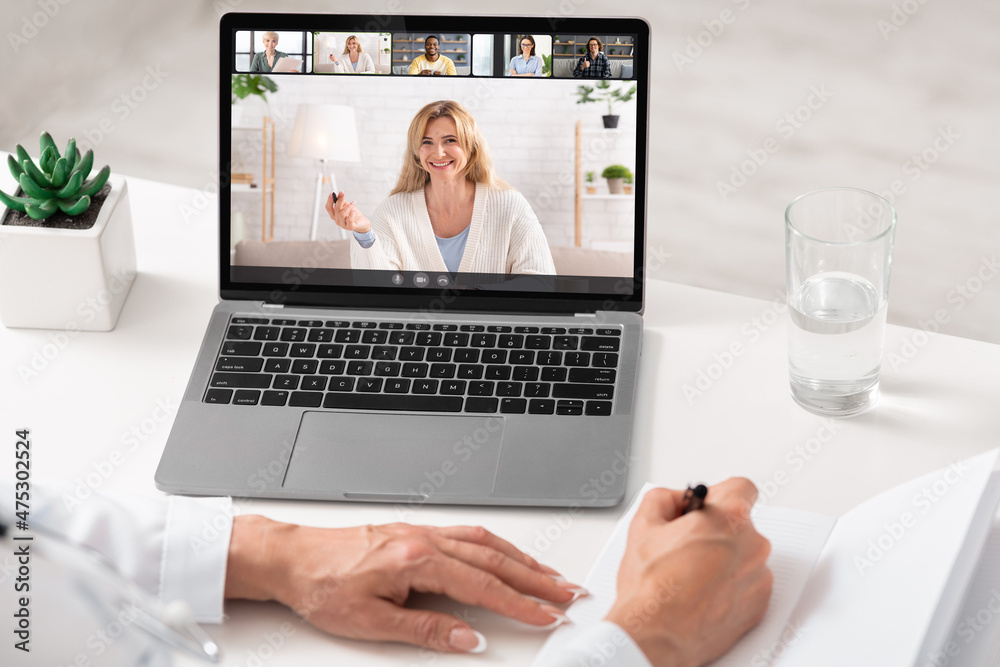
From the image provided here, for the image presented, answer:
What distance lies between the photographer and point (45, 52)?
2662 mm

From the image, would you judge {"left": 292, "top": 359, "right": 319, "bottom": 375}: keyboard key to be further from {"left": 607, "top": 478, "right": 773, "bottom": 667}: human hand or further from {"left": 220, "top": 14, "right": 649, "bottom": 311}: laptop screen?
{"left": 607, "top": 478, "right": 773, "bottom": 667}: human hand

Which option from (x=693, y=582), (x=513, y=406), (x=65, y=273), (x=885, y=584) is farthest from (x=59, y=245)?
(x=885, y=584)

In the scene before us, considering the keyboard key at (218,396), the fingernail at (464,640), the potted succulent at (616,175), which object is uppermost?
the potted succulent at (616,175)

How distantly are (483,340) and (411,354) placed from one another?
7 cm

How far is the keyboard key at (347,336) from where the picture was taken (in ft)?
3.46

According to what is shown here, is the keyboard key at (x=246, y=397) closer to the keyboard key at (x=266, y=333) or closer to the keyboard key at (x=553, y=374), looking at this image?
the keyboard key at (x=266, y=333)

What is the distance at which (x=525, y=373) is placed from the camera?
101 cm

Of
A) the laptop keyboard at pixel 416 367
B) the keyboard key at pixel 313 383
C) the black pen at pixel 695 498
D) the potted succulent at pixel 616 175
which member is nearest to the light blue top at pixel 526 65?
the potted succulent at pixel 616 175

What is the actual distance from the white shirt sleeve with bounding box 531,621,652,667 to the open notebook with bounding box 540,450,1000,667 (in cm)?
3

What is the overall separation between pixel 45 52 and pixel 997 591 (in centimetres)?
263

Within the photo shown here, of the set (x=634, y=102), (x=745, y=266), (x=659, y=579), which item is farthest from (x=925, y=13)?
(x=659, y=579)

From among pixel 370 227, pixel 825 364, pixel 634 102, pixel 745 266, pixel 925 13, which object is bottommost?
pixel 745 266

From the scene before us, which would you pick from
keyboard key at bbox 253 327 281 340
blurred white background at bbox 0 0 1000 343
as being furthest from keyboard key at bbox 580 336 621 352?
blurred white background at bbox 0 0 1000 343

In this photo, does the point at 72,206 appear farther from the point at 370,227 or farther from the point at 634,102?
the point at 634,102
